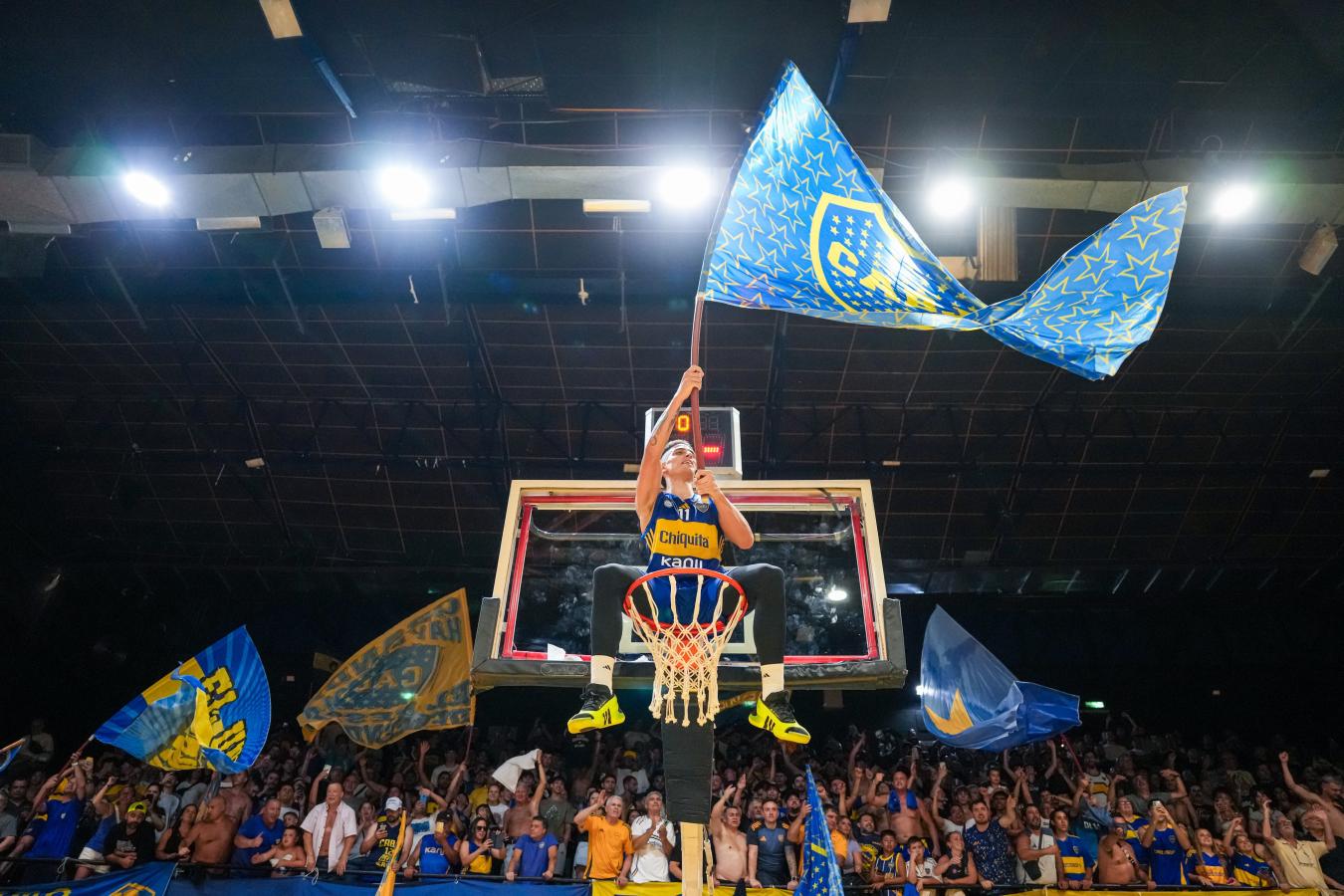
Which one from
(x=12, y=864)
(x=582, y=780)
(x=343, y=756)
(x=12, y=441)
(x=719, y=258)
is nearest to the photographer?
(x=719, y=258)

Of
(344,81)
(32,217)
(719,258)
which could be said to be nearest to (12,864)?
(32,217)

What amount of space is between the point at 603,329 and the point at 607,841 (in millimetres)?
5592

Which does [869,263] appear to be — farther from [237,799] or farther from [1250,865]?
[237,799]

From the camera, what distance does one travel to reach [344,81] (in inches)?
303

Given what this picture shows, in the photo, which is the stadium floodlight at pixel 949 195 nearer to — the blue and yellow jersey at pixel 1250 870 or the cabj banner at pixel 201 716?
the blue and yellow jersey at pixel 1250 870

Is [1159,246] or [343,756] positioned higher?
[1159,246]

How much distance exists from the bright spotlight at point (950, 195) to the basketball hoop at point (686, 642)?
206 inches

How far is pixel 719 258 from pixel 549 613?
286 centimetres

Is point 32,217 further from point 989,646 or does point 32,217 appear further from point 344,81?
point 989,646

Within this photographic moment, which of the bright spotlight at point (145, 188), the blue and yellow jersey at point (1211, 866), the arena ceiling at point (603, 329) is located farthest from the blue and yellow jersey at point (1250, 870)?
the bright spotlight at point (145, 188)

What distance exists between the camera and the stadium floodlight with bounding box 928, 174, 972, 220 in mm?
8102

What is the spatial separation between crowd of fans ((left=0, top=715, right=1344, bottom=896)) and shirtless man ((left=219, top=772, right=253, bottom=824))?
2 cm

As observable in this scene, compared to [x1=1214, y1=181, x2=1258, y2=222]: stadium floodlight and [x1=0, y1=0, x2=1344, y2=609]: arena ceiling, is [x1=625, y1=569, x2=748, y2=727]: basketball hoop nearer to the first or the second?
[x1=0, y1=0, x2=1344, y2=609]: arena ceiling

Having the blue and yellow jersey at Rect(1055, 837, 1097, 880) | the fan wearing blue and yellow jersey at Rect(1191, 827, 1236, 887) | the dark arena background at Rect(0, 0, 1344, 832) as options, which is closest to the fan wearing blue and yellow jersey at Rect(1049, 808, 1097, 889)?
the blue and yellow jersey at Rect(1055, 837, 1097, 880)
